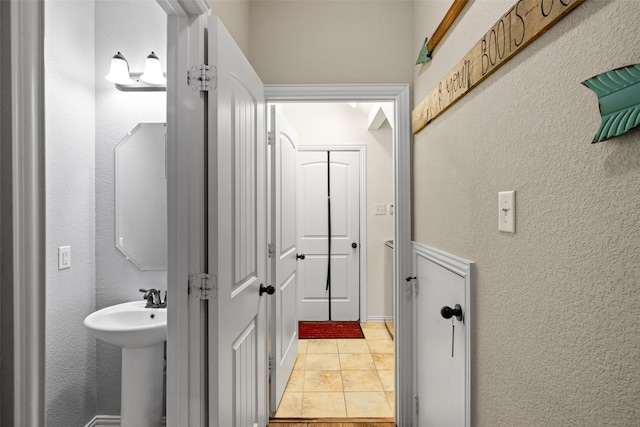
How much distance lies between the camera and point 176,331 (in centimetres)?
119

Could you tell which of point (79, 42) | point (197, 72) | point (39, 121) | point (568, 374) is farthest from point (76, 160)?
point (568, 374)

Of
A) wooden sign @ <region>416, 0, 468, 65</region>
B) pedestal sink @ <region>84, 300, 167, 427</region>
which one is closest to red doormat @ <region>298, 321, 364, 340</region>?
pedestal sink @ <region>84, 300, 167, 427</region>

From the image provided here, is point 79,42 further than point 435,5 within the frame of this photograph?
Yes

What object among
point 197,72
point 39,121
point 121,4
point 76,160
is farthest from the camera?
point 121,4

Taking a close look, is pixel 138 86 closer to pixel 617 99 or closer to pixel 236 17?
pixel 236 17

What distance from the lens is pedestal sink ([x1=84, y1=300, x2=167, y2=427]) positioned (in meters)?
1.62

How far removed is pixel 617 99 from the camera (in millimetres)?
536

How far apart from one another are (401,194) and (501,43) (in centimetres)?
111

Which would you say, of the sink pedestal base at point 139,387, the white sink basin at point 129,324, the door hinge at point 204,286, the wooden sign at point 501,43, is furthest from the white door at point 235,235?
the wooden sign at point 501,43

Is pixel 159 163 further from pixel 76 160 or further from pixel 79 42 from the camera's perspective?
pixel 79 42

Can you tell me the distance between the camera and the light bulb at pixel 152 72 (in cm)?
192

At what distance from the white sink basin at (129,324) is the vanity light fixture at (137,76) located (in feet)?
4.10

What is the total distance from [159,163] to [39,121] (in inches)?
64.3

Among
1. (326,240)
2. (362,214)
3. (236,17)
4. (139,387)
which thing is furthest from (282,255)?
(362,214)
